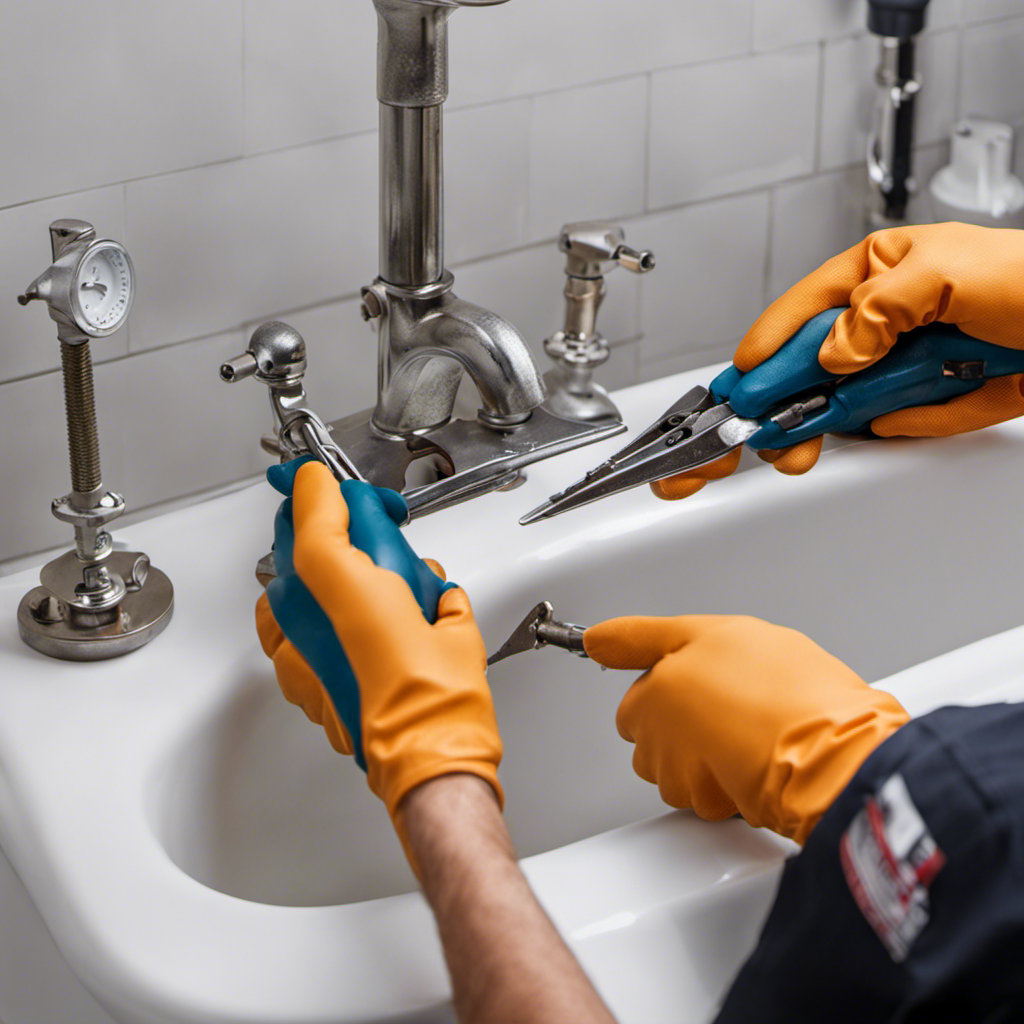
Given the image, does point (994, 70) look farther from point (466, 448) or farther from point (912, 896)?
point (912, 896)

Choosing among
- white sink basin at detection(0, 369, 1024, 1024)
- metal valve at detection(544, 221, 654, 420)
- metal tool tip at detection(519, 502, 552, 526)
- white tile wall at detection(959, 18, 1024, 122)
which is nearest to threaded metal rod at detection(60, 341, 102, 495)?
white sink basin at detection(0, 369, 1024, 1024)

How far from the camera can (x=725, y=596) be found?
905 millimetres

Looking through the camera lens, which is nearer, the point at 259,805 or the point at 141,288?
the point at 259,805

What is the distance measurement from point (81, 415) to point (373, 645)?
239 mm

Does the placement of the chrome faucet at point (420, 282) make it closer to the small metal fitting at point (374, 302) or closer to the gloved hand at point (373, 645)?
the small metal fitting at point (374, 302)

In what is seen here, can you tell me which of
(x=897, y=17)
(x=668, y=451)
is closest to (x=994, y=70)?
(x=897, y=17)

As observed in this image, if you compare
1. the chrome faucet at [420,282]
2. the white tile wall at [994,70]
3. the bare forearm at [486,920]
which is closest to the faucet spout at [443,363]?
the chrome faucet at [420,282]

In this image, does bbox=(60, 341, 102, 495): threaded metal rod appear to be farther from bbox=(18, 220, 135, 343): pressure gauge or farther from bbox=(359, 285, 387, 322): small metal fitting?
bbox=(359, 285, 387, 322): small metal fitting

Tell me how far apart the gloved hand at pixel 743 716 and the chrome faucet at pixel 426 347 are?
18 centimetres

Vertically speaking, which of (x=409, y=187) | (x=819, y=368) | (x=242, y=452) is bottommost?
(x=242, y=452)

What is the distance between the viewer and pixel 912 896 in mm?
440

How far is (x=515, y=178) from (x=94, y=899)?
0.66m

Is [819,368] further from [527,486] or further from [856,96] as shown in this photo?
[856,96]

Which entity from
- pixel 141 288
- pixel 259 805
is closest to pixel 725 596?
pixel 259 805
